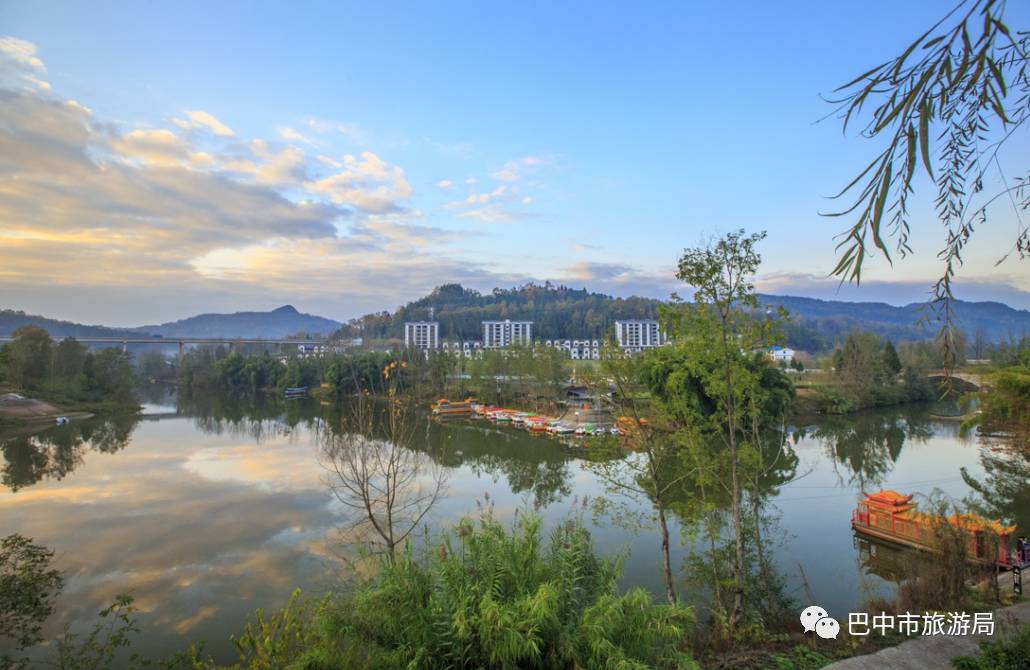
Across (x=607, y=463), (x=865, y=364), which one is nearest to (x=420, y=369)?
(x=865, y=364)

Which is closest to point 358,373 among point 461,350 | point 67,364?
point 461,350

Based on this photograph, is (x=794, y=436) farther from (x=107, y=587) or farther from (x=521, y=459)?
(x=107, y=587)

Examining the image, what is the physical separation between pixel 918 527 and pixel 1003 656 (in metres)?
6.57

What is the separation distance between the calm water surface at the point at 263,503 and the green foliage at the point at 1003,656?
8.07 feet

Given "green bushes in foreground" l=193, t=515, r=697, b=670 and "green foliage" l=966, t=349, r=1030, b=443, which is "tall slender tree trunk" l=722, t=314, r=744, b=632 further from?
"green foliage" l=966, t=349, r=1030, b=443

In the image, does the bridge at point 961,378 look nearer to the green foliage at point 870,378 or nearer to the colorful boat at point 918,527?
the colorful boat at point 918,527

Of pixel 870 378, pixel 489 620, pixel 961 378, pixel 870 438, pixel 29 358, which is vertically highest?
pixel 29 358

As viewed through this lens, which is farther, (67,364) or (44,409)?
(67,364)

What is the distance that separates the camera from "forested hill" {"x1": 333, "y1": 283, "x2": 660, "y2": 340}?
309 ft

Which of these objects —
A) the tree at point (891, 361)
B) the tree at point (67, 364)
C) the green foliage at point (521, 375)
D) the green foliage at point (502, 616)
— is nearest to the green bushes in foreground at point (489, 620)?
the green foliage at point (502, 616)

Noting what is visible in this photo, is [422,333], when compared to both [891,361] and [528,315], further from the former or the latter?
[891,361]

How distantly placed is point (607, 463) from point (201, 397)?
147 feet

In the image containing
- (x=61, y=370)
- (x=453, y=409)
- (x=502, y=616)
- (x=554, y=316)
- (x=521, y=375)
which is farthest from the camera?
(x=554, y=316)

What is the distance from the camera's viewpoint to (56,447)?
19.9 metres
